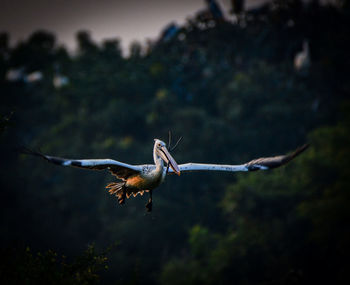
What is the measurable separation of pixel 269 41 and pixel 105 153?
15.8 meters

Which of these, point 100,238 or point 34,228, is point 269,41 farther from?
point 34,228

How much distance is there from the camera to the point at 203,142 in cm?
3084


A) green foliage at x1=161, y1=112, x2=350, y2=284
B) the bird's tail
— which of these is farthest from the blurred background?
the bird's tail

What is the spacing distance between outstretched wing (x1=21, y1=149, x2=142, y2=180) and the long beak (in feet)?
1.82

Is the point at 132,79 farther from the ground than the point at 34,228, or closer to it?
farther from the ground

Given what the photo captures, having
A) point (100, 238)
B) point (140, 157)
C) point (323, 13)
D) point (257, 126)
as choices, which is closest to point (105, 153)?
point (140, 157)

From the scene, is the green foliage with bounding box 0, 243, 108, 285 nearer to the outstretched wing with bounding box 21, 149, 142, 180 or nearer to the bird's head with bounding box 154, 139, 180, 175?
the outstretched wing with bounding box 21, 149, 142, 180

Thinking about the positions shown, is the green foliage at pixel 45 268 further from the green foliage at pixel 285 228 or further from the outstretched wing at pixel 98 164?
the green foliage at pixel 285 228

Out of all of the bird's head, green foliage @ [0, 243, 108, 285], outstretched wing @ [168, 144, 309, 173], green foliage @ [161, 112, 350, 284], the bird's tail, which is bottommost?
green foliage @ [161, 112, 350, 284]

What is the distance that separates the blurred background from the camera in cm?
2542

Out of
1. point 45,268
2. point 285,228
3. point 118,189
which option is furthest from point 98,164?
point 285,228

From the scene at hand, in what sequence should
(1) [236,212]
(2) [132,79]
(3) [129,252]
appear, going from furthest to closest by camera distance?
(2) [132,79], (3) [129,252], (1) [236,212]

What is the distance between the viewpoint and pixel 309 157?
90.3ft

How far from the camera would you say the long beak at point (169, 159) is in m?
9.55
